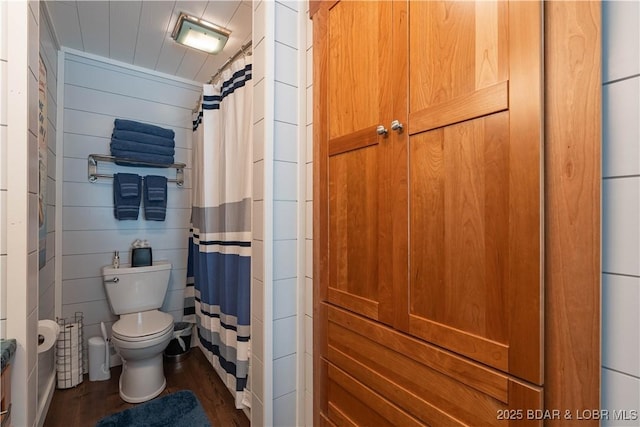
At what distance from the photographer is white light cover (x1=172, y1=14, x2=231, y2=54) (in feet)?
5.65

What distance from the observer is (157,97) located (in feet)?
7.80

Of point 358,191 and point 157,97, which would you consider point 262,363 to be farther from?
point 157,97

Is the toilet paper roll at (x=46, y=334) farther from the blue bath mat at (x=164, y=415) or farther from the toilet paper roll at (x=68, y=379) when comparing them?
the toilet paper roll at (x=68, y=379)

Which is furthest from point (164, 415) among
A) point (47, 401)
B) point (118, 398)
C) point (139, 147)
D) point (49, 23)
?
point (49, 23)

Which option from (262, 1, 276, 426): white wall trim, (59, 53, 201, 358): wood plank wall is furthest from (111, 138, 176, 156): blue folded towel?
(262, 1, 276, 426): white wall trim

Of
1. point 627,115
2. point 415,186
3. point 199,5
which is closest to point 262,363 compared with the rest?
point 415,186

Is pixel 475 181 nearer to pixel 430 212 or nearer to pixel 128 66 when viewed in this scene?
pixel 430 212

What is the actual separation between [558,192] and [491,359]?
378 mm

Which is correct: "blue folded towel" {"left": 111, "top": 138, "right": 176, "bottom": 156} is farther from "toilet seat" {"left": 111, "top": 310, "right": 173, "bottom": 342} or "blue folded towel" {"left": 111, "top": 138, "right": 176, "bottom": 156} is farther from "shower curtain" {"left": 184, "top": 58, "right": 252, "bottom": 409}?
"toilet seat" {"left": 111, "top": 310, "right": 173, "bottom": 342}

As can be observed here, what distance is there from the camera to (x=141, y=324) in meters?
1.93

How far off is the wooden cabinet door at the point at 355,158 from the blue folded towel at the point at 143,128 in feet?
5.43

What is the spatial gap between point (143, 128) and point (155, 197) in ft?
1.70

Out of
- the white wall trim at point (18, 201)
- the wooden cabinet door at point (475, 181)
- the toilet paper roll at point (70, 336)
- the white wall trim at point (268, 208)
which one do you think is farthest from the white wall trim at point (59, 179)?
the wooden cabinet door at point (475, 181)

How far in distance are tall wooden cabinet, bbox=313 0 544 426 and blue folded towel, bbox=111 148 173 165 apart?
65.7 inches
